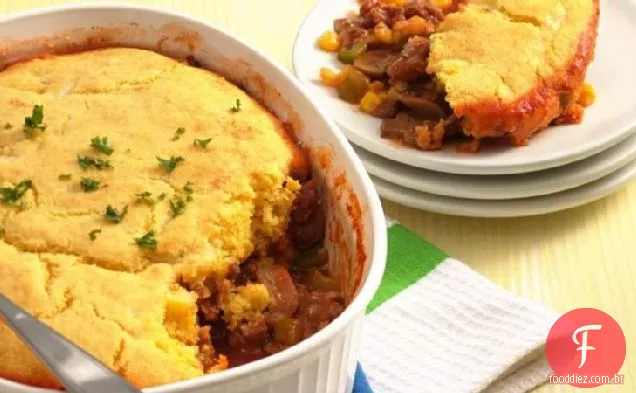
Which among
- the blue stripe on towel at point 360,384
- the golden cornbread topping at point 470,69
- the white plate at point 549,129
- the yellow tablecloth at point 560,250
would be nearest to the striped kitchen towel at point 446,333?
the blue stripe on towel at point 360,384

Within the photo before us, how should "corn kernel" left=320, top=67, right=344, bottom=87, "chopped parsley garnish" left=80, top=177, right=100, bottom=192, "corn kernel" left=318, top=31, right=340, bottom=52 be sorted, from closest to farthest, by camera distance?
1. "chopped parsley garnish" left=80, top=177, right=100, bottom=192
2. "corn kernel" left=320, top=67, right=344, bottom=87
3. "corn kernel" left=318, top=31, right=340, bottom=52

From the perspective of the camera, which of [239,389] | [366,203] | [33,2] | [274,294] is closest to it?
[239,389]

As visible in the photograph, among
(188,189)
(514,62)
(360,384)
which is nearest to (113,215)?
(188,189)

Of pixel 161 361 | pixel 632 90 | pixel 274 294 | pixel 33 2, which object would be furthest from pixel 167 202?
pixel 33 2

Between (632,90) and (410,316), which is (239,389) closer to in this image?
(410,316)

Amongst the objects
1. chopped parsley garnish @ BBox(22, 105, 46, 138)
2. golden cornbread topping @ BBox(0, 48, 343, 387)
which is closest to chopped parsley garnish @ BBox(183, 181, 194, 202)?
golden cornbread topping @ BBox(0, 48, 343, 387)

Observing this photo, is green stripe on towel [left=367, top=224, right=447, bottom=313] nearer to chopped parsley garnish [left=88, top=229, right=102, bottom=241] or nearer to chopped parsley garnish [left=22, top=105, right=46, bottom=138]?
chopped parsley garnish [left=88, top=229, right=102, bottom=241]

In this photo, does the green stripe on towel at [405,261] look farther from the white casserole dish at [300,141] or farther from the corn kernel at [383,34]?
the corn kernel at [383,34]
